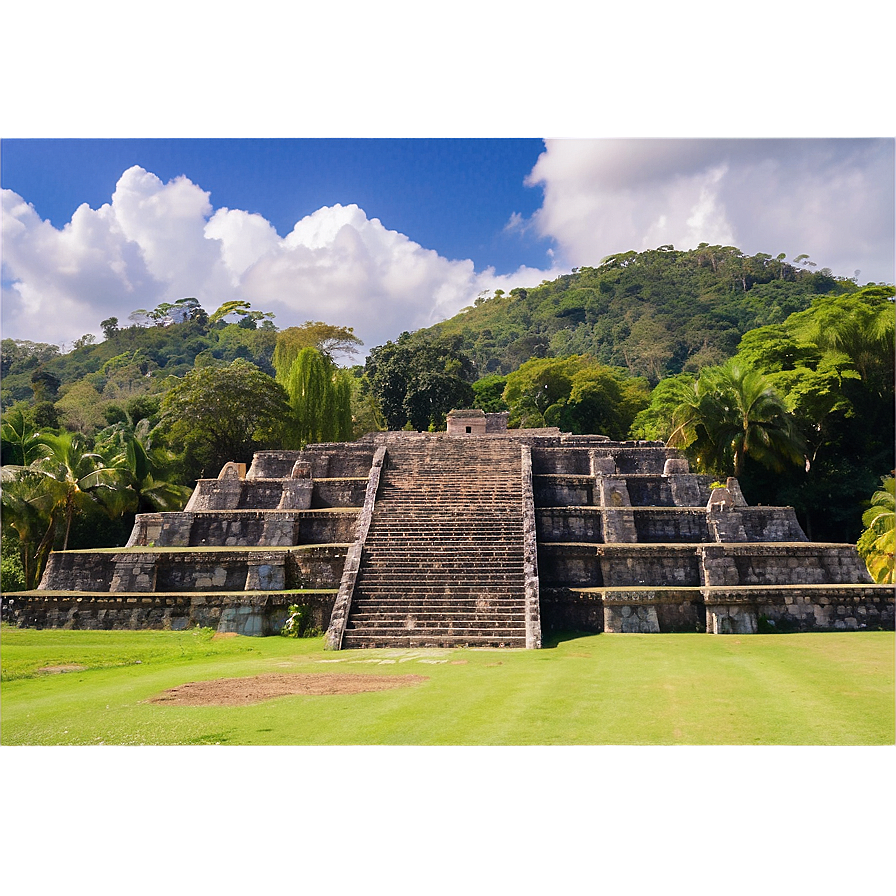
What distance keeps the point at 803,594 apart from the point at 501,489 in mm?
6762

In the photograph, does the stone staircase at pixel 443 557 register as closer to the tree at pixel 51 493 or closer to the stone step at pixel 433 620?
the stone step at pixel 433 620

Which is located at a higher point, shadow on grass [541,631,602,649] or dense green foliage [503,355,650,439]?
dense green foliage [503,355,650,439]

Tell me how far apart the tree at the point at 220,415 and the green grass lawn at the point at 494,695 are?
58.1 feet

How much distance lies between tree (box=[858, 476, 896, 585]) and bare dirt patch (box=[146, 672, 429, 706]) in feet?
34.6

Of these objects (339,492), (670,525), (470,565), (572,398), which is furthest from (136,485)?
(572,398)

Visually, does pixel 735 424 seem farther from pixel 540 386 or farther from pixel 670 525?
pixel 540 386

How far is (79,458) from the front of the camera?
70.1 feet

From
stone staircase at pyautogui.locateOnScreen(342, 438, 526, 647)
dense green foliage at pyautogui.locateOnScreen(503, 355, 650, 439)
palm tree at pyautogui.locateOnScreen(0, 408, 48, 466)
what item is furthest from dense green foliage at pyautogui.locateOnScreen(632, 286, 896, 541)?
palm tree at pyautogui.locateOnScreen(0, 408, 48, 466)

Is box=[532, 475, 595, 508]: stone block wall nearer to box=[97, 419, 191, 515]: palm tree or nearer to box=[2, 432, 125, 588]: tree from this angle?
box=[97, 419, 191, 515]: palm tree

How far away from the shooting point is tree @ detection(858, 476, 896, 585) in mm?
14836

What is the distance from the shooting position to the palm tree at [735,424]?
66.8 ft

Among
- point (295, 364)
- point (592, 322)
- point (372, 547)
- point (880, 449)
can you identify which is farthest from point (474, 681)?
point (592, 322)

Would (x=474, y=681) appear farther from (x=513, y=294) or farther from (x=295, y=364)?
(x=513, y=294)

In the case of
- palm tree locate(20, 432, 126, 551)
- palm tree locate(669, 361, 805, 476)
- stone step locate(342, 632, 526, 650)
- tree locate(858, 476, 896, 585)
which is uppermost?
palm tree locate(669, 361, 805, 476)
